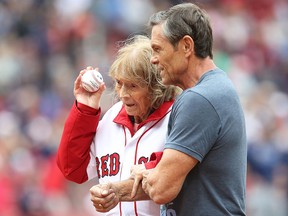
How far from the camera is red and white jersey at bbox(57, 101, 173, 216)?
408 centimetres

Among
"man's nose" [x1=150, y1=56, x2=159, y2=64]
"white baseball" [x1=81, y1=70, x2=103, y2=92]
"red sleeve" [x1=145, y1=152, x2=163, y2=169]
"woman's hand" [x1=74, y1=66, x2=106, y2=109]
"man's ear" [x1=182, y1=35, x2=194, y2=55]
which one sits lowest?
"red sleeve" [x1=145, y1=152, x2=163, y2=169]

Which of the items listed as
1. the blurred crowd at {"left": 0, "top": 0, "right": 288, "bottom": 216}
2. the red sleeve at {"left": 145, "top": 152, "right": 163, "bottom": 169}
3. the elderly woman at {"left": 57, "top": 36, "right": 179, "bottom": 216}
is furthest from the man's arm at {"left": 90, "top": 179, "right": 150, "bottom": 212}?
the blurred crowd at {"left": 0, "top": 0, "right": 288, "bottom": 216}

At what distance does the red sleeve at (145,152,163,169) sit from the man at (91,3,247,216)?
75 mm

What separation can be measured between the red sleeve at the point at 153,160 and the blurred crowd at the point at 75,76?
14.3 ft

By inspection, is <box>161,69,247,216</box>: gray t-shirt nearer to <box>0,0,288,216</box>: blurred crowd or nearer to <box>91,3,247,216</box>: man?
<box>91,3,247,216</box>: man

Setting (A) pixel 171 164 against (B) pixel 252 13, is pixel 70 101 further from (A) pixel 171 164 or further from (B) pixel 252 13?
(A) pixel 171 164

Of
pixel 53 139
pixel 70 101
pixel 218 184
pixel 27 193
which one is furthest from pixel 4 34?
pixel 218 184

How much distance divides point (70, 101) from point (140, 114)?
579 centimetres

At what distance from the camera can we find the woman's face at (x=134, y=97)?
4.06 meters

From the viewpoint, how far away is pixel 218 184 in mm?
3553

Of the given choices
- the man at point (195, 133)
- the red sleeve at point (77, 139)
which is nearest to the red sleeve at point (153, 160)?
the man at point (195, 133)

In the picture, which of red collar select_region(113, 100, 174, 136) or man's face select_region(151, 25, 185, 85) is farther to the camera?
red collar select_region(113, 100, 174, 136)

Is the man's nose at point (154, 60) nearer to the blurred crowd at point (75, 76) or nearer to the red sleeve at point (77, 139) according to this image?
the red sleeve at point (77, 139)

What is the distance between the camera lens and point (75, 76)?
10.2 m
